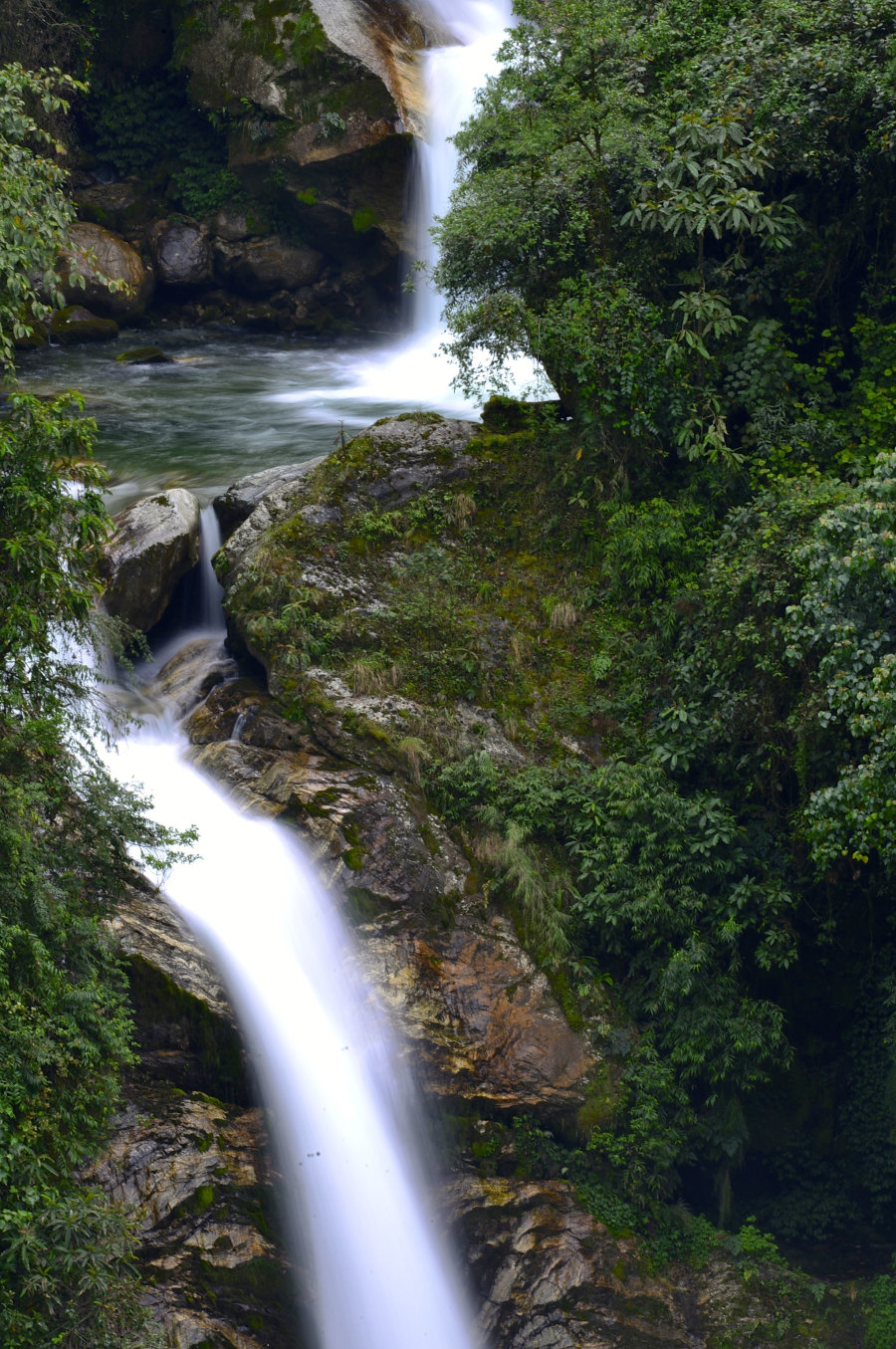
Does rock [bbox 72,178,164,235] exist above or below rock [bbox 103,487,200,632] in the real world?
above

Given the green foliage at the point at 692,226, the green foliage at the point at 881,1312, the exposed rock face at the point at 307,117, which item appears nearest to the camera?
the green foliage at the point at 881,1312

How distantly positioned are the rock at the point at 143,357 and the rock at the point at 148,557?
9.06 m

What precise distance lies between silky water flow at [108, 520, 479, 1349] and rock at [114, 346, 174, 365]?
44.1ft

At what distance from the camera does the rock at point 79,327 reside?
20.9 meters

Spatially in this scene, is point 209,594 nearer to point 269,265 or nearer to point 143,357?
point 143,357

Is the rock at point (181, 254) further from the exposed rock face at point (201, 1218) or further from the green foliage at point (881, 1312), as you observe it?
the green foliage at point (881, 1312)

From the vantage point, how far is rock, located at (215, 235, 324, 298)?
23.6 metres

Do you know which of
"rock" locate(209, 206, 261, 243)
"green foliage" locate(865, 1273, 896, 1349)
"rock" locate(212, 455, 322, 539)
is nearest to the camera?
"green foliage" locate(865, 1273, 896, 1349)

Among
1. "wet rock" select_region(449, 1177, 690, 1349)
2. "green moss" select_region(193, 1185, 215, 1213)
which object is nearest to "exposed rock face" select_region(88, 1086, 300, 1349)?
"green moss" select_region(193, 1185, 215, 1213)

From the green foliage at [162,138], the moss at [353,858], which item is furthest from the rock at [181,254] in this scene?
the moss at [353,858]

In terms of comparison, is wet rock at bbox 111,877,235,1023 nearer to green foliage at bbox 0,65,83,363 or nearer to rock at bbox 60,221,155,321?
green foliage at bbox 0,65,83,363

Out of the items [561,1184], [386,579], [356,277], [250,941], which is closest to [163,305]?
[356,277]

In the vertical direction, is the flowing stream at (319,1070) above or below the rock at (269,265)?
below

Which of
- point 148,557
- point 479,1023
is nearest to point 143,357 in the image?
point 148,557
